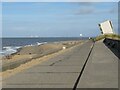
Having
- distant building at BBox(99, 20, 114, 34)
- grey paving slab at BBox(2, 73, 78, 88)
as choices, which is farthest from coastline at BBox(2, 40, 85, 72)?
distant building at BBox(99, 20, 114, 34)

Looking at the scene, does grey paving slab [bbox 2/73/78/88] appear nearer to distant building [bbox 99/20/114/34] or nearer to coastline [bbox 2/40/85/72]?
coastline [bbox 2/40/85/72]

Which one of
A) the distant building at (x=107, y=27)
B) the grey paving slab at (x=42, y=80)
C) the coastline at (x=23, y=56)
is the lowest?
the coastline at (x=23, y=56)

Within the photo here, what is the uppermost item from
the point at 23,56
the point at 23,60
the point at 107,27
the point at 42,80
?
the point at 107,27

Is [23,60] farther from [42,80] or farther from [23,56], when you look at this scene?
[42,80]

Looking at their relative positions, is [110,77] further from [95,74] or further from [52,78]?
[52,78]

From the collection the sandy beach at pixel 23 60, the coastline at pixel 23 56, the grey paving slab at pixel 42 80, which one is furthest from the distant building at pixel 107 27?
the grey paving slab at pixel 42 80

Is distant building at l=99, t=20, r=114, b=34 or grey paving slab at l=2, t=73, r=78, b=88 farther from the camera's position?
distant building at l=99, t=20, r=114, b=34

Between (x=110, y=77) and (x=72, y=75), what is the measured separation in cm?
120

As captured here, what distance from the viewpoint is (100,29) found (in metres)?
92.4

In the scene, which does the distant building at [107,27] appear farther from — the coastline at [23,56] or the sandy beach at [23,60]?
the sandy beach at [23,60]

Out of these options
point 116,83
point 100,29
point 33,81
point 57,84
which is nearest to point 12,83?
point 33,81

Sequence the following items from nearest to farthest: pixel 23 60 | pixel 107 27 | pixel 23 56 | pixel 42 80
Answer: pixel 42 80, pixel 23 60, pixel 23 56, pixel 107 27

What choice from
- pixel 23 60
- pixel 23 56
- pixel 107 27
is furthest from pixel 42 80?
pixel 107 27

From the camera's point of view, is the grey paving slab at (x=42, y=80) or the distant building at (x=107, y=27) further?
the distant building at (x=107, y=27)
